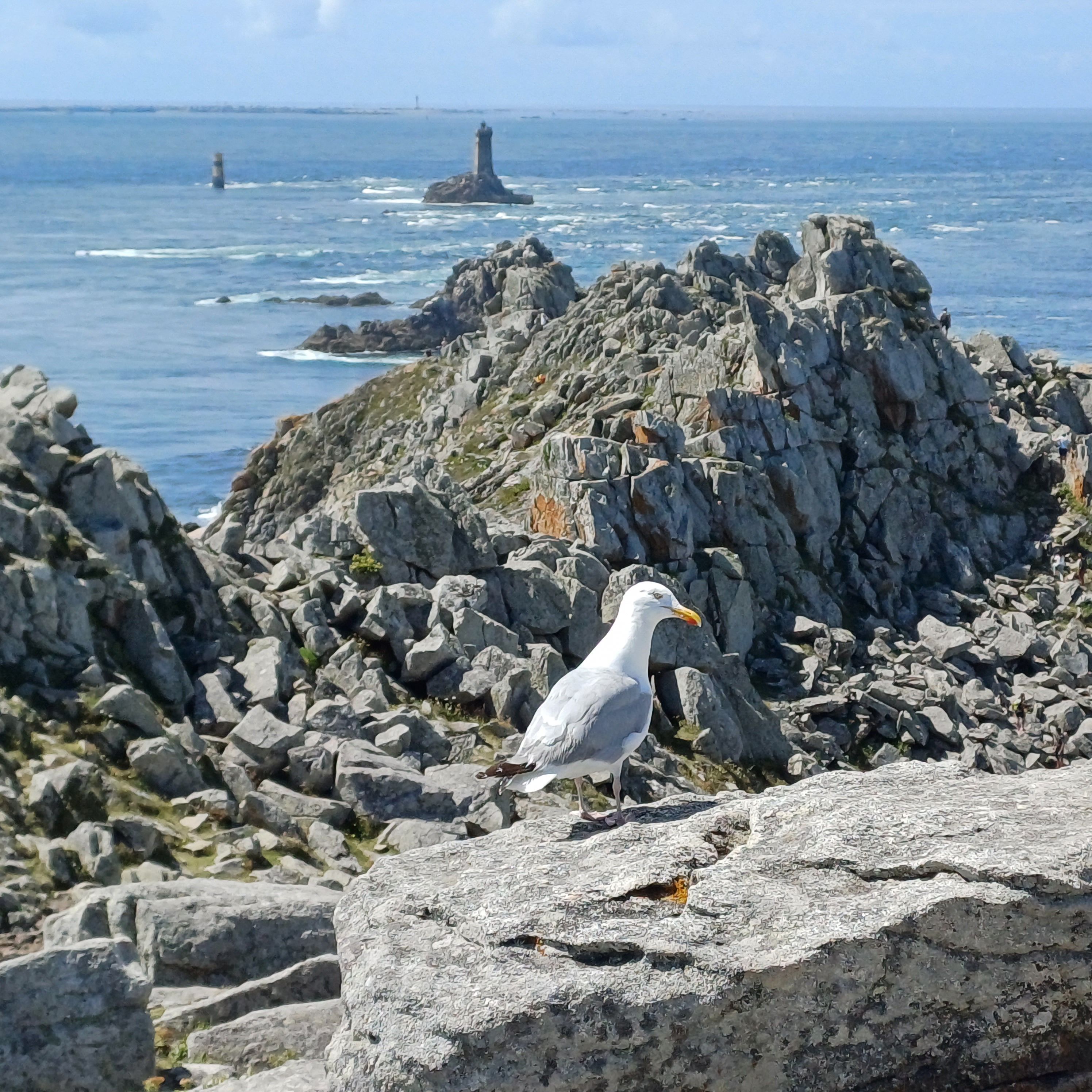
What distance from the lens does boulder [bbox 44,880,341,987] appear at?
1380 cm

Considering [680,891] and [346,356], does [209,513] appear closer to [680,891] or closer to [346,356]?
[346,356]

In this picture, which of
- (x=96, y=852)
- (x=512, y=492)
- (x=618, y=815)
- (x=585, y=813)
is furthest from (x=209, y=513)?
(x=618, y=815)

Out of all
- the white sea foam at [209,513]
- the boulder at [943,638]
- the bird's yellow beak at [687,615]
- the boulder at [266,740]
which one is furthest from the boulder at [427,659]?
the white sea foam at [209,513]

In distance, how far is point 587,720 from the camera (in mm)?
12086

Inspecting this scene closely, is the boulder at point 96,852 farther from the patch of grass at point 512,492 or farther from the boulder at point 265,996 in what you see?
the patch of grass at point 512,492

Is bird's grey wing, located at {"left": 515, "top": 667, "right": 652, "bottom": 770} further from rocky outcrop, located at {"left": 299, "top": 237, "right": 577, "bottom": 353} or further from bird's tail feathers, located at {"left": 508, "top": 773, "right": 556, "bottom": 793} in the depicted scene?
rocky outcrop, located at {"left": 299, "top": 237, "right": 577, "bottom": 353}

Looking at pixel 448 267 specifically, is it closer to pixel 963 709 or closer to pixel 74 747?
pixel 963 709

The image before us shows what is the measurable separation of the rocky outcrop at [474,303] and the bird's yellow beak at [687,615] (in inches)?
1887

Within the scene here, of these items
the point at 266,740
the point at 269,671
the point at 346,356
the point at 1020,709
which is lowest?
the point at 1020,709

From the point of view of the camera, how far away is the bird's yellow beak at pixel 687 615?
12.6 meters

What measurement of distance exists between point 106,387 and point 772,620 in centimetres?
6402

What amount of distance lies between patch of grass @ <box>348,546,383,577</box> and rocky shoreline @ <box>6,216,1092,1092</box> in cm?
11

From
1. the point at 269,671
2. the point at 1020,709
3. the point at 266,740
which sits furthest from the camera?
the point at 1020,709

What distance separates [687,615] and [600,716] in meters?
1.35
